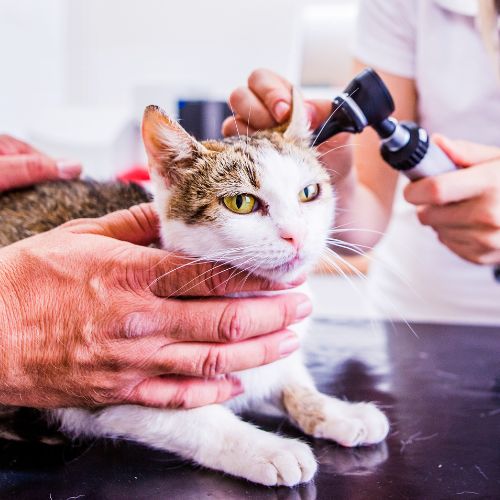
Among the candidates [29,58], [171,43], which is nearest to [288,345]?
[29,58]

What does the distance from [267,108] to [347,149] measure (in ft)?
0.55

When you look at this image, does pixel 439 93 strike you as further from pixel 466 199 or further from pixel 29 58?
pixel 29 58

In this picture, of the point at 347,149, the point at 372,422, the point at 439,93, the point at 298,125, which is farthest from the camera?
the point at 439,93

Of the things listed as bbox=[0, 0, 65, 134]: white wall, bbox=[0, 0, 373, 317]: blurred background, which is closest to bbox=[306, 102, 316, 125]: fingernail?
bbox=[0, 0, 373, 317]: blurred background

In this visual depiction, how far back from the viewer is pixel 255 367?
2.33 ft

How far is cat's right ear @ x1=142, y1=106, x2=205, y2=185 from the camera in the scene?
0.70 meters

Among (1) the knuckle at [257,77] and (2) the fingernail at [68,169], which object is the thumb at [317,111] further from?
(2) the fingernail at [68,169]

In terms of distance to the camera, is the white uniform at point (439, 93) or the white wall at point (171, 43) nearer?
the white uniform at point (439, 93)

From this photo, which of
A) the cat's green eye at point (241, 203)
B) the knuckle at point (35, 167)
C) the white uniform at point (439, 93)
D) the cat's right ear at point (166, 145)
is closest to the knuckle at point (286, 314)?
the cat's green eye at point (241, 203)

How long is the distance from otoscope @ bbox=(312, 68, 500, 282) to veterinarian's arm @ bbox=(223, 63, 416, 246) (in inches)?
2.9

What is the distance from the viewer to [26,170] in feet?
3.18

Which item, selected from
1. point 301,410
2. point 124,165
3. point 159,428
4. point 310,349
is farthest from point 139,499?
point 124,165

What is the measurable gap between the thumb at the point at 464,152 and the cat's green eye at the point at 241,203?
303 mm

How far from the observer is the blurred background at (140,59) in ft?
7.79
